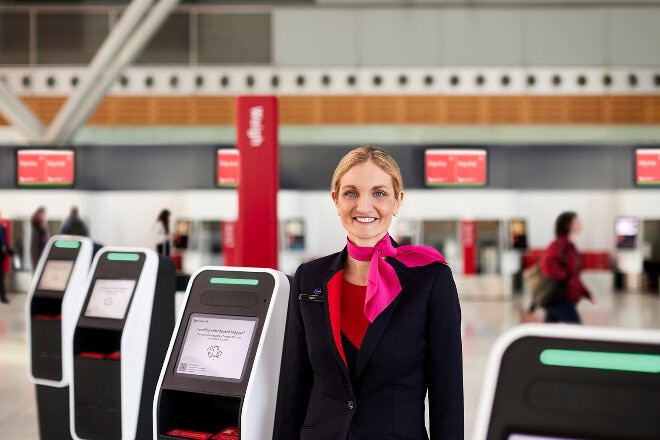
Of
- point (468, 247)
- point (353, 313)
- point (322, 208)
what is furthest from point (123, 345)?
point (322, 208)

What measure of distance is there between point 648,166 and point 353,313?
11.5 metres

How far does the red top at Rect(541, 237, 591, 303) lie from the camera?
6195mm

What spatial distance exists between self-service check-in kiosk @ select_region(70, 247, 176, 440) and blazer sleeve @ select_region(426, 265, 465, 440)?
1938 mm

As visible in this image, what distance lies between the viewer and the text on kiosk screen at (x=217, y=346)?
252 centimetres

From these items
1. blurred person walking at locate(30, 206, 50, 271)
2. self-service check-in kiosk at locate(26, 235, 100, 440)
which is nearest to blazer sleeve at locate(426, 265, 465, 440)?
self-service check-in kiosk at locate(26, 235, 100, 440)

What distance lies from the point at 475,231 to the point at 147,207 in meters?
6.51

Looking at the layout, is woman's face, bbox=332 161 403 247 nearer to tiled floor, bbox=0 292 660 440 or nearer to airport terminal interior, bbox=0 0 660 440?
tiled floor, bbox=0 292 660 440

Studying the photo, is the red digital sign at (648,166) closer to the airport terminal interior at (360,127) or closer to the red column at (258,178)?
the airport terminal interior at (360,127)

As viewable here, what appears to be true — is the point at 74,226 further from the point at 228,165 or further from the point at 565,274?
the point at 565,274

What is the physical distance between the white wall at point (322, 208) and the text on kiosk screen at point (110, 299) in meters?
9.72

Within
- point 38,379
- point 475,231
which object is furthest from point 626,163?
point 38,379

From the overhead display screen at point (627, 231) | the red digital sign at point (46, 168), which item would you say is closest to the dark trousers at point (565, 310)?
the overhead display screen at point (627, 231)

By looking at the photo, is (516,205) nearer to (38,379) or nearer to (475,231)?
(475,231)

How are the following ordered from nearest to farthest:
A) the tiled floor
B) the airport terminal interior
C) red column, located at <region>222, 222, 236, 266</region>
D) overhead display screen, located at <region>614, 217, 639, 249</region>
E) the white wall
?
the tiled floor
the airport terminal interior
red column, located at <region>222, 222, 236, 266</region>
the white wall
overhead display screen, located at <region>614, 217, 639, 249</region>
